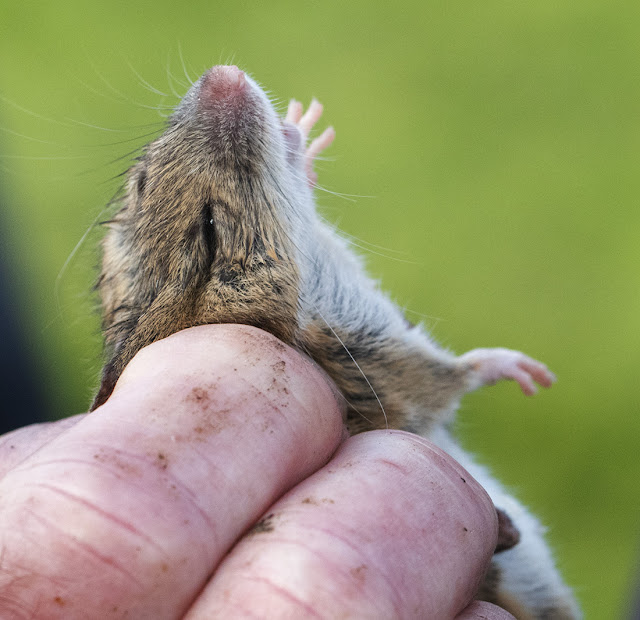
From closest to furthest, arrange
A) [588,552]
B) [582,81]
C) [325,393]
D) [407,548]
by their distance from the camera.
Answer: [407,548], [325,393], [588,552], [582,81]

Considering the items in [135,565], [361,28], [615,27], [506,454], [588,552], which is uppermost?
[615,27]

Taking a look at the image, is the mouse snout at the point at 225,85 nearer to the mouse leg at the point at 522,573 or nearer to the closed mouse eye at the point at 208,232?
the closed mouse eye at the point at 208,232

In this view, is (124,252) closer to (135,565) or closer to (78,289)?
(135,565)

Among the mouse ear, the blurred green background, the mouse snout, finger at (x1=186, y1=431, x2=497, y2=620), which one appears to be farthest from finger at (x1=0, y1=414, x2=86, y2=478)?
the blurred green background

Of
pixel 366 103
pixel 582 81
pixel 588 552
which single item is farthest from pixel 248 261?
pixel 582 81

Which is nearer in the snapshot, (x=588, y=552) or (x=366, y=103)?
(x=588, y=552)

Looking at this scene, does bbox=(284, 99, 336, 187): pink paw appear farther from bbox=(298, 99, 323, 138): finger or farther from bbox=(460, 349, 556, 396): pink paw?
bbox=(460, 349, 556, 396): pink paw
